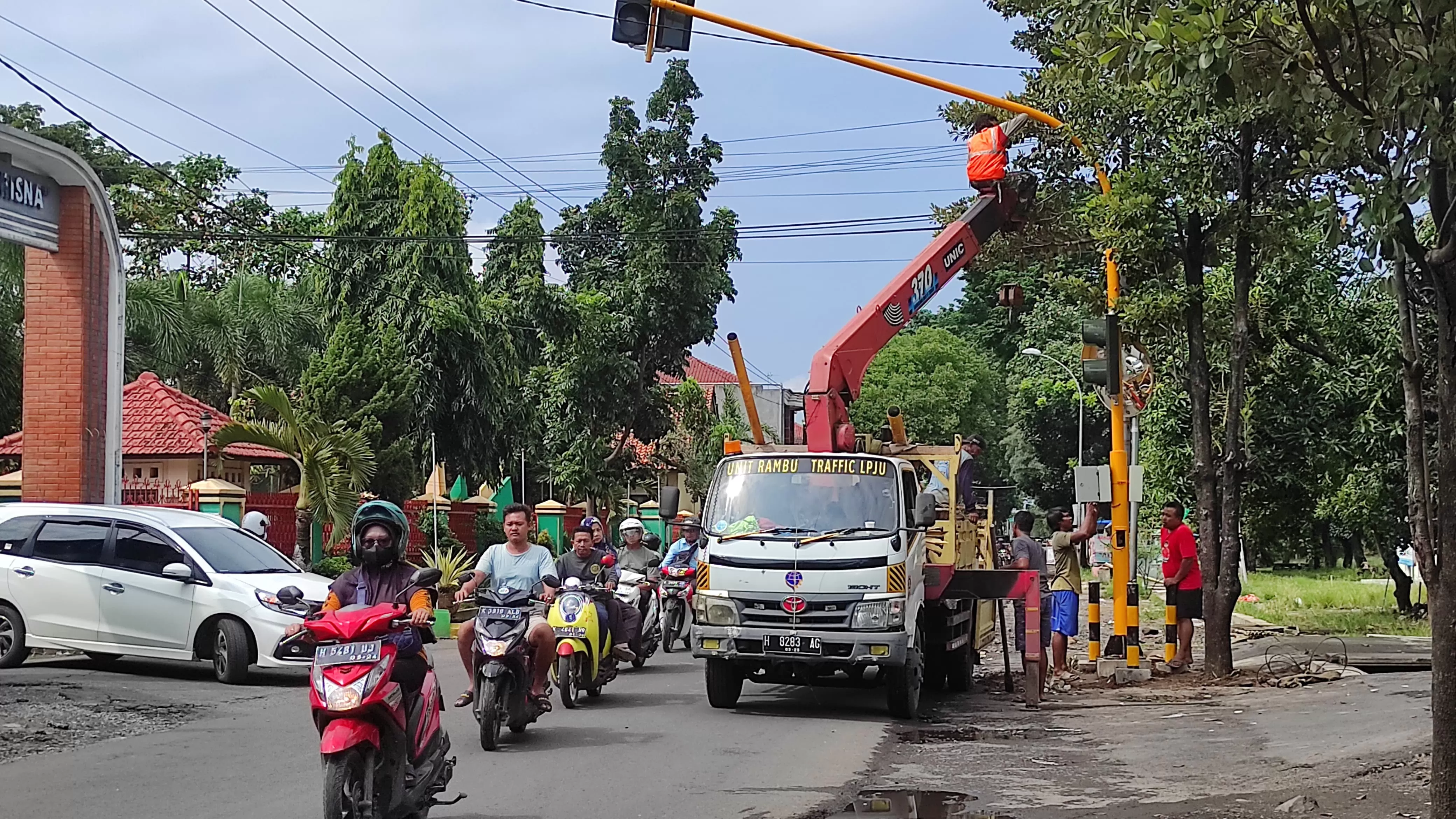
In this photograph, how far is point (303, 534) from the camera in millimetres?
24094

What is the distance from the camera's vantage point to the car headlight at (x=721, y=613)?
42.4 ft

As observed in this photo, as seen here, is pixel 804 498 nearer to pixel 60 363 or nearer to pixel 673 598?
pixel 673 598

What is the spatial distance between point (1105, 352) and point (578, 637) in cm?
655

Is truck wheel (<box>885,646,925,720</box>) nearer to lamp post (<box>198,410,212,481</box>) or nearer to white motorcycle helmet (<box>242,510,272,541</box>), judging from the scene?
white motorcycle helmet (<box>242,510,272,541</box>)

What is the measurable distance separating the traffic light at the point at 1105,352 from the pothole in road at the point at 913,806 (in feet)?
23.8

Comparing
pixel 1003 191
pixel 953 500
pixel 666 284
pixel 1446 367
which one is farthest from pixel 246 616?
pixel 666 284

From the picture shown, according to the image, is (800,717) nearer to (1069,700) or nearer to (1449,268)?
(1069,700)

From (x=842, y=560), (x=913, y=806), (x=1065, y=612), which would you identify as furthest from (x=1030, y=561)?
(x=913, y=806)

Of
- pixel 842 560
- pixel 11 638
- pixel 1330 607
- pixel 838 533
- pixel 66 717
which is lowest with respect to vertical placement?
pixel 1330 607

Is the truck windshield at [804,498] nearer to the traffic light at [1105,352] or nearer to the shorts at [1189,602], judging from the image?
the traffic light at [1105,352]

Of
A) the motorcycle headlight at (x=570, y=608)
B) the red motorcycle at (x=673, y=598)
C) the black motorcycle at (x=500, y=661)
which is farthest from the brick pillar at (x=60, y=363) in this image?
the black motorcycle at (x=500, y=661)

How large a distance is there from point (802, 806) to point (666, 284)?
2857 centimetres

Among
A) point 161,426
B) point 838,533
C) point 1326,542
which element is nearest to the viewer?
point 838,533

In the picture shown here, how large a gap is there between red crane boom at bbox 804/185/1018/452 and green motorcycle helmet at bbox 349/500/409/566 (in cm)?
719
